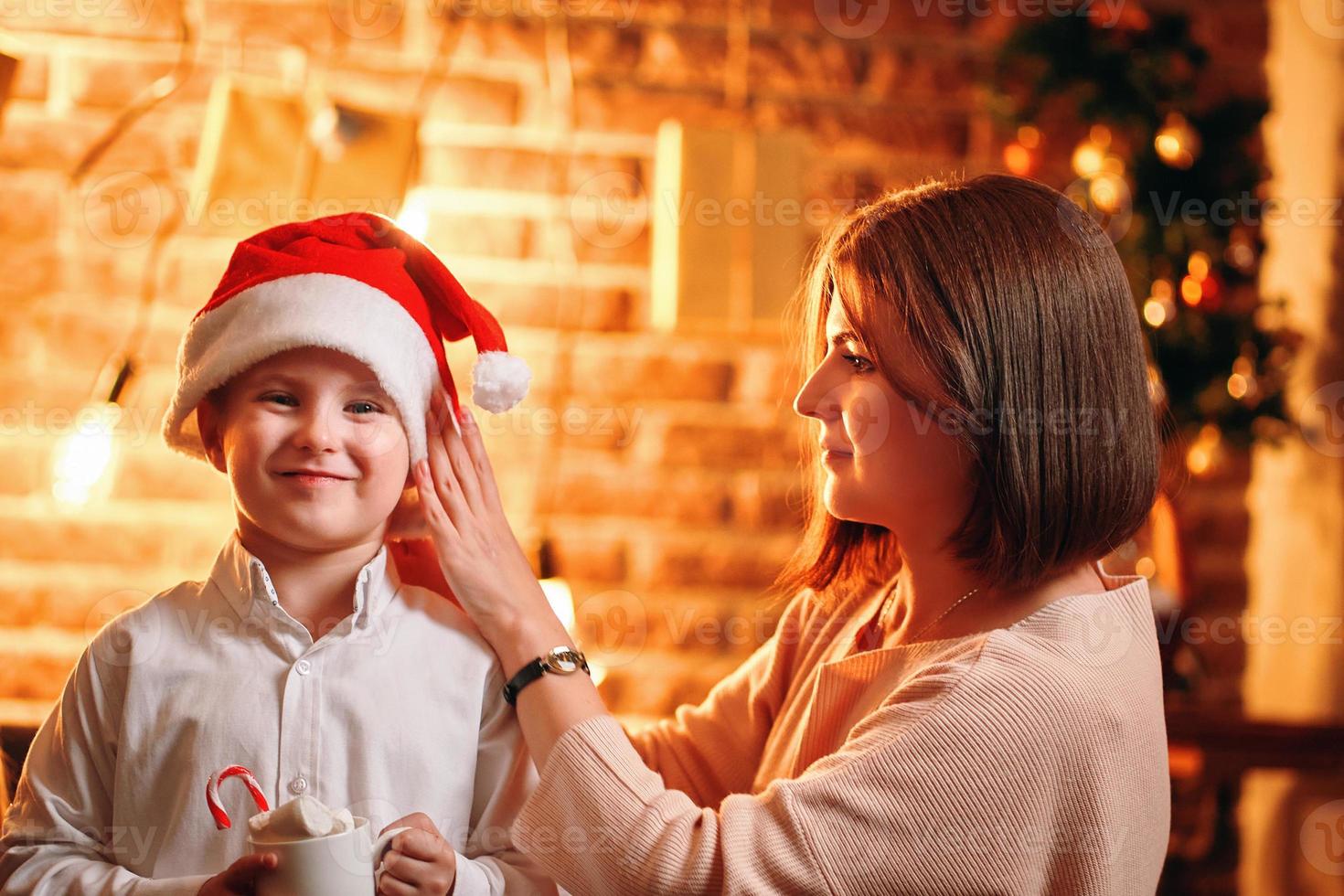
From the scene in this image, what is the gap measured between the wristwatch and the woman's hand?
0.01 metres

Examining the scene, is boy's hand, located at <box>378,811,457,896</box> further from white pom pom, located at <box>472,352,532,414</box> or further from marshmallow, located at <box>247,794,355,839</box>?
white pom pom, located at <box>472,352,532,414</box>

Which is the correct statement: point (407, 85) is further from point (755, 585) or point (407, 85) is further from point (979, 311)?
point (979, 311)

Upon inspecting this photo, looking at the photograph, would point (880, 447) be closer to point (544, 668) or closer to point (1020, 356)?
point (1020, 356)

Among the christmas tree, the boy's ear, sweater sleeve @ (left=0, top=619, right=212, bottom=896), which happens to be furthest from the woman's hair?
the christmas tree

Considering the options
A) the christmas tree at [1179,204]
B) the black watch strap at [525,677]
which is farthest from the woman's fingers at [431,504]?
the christmas tree at [1179,204]

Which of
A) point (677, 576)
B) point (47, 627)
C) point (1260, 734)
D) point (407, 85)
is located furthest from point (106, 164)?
point (1260, 734)

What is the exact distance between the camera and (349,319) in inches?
42.8

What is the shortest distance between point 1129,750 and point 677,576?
1215mm

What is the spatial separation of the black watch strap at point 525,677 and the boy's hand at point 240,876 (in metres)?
0.30

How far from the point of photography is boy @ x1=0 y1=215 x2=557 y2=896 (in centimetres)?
107

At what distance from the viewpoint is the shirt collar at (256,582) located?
1106 millimetres

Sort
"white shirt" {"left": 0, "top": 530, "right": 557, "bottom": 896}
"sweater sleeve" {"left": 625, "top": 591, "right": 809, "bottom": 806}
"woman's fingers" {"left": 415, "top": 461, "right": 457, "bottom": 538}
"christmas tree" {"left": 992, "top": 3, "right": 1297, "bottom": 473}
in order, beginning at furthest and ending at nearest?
1. "christmas tree" {"left": 992, "top": 3, "right": 1297, "bottom": 473}
2. "sweater sleeve" {"left": 625, "top": 591, "right": 809, "bottom": 806}
3. "woman's fingers" {"left": 415, "top": 461, "right": 457, "bottom": 538}
4. "white shirt" {"left": 0, "top": 530, "right": 557, "bottom": 896}

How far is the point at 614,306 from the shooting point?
2.24 m

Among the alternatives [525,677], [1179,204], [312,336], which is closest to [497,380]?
[312,336]
